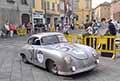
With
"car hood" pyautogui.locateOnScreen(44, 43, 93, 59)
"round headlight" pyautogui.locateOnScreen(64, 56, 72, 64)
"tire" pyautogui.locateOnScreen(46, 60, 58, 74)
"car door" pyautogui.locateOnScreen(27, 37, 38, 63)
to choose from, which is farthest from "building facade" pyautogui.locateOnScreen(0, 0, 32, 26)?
"round headlight" pyautogui.locateOnScreen(64, 56, 72, 64)

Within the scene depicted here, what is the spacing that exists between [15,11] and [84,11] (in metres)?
34.3

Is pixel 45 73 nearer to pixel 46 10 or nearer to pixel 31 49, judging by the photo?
pixel 31 49

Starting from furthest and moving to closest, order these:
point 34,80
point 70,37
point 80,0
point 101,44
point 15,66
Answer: point 80,0 < point 70,37 < point 101,44 < point 15,66 < point 34,80

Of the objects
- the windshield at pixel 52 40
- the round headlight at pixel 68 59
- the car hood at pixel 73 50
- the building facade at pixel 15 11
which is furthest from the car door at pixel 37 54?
the building facade at pixel 15 11

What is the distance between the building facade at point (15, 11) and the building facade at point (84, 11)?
27842mm

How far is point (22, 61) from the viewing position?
38.1ft

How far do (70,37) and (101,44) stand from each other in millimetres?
2078

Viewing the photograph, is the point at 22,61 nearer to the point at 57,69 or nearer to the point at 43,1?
the point at 57,69

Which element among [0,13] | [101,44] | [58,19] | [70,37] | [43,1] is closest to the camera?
[101,44]

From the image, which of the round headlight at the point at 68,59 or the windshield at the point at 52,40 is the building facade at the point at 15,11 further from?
the round headlight at the point at 68,59

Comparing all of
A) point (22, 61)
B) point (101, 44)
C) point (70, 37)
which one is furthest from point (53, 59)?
point (70, 37)

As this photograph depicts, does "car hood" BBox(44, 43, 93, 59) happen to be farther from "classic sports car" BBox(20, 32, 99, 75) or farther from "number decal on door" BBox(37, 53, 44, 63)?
"number decal on door" BBox(37, 53, 44, 63)

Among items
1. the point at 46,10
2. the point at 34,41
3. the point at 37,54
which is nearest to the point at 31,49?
the point at 34,41

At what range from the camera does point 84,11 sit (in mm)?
65812
